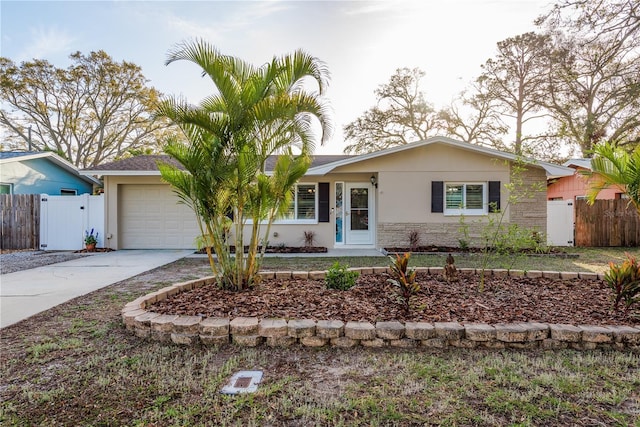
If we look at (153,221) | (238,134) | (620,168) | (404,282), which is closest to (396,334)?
(404,282)

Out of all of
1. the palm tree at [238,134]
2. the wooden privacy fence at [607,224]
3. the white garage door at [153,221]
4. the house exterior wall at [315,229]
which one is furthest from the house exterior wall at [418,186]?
the palm tree at [238,134]

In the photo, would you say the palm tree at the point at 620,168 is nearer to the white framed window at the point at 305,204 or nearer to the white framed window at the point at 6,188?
the white framed window at the point at 305,204

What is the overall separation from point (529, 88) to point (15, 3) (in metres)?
22.3

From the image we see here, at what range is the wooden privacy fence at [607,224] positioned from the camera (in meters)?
11.4

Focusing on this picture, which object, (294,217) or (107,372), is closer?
(107,372)

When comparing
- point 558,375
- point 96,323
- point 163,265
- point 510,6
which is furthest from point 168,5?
point 558,375

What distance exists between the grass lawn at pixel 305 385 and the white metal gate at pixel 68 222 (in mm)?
8586

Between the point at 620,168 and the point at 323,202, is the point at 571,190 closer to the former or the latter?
the point at 323,202

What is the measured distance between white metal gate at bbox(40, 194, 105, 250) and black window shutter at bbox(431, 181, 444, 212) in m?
10.6

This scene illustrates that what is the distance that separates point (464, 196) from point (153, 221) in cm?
1010

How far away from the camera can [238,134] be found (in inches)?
167

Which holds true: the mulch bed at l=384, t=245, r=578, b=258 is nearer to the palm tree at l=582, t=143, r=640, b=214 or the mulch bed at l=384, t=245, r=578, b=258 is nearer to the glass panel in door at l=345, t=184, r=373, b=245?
the glass panel in door at l=345, t=184, r=373, b=245

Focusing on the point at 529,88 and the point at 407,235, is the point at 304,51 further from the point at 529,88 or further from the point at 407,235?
the point at 529,88

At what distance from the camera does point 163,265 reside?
779 cm
